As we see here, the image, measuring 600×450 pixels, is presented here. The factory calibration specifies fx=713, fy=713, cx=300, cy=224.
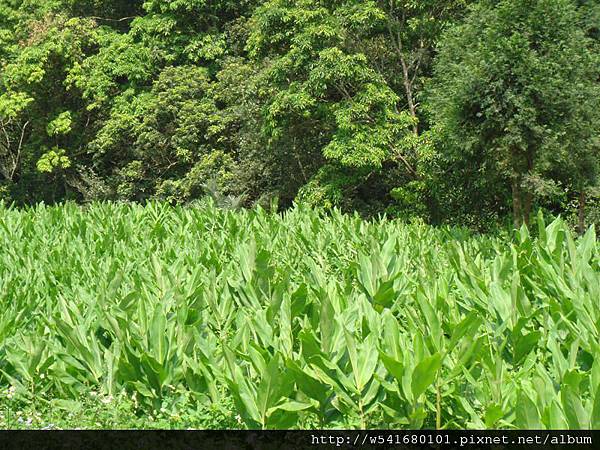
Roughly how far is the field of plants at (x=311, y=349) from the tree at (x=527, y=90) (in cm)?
643

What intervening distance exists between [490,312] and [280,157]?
634 inches

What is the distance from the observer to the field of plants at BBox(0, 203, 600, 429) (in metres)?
2.56

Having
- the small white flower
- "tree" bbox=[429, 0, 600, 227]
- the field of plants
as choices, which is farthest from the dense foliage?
the small white flower

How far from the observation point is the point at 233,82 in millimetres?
21031

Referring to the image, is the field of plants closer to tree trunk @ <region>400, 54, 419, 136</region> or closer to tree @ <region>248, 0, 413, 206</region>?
tree @ <region>248, 0, 413, 206</region>

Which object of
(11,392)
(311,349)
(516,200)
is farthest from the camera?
(516,200)

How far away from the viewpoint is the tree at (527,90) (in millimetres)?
10727

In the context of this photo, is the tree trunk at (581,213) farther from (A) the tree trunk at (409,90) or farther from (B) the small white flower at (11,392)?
(B) the small white flower at (11,392)

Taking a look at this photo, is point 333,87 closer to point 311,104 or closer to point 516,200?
point 311,104

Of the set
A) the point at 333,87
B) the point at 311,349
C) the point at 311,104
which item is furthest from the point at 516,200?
the point at 311,349

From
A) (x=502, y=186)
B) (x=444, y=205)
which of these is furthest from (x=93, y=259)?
(x=444, y=205)

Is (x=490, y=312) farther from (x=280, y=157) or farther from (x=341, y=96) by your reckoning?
(x=280, y=157)

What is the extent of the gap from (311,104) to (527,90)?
258 inches

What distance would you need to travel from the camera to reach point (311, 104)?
16406 millimetres
